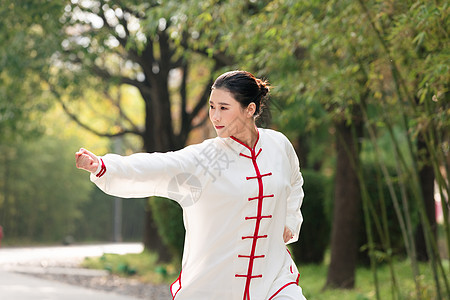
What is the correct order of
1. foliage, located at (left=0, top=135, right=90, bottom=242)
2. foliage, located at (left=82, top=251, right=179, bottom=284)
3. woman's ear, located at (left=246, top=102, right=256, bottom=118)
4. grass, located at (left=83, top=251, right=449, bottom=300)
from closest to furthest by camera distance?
woman's ear, located at (left=246, top=102, right=256, bottom=118) → grass, located at (left=83, top=251, right=449, bottom=300) → foliage, located at (left=82, top=251, right=179, bottom=284) → foliage, located at (left=0, top=135, right=90, bottom=242)

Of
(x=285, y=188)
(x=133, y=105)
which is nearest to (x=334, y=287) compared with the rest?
(x=285, y=188)

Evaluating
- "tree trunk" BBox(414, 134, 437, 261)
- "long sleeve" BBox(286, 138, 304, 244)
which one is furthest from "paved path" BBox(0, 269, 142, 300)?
"long sleeve" BBox(286, 138, 304, 244)

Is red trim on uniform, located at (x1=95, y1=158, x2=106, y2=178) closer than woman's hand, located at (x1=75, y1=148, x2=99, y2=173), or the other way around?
woman's hand, located at (x1=75, y1=148, x2=99, y2=173)

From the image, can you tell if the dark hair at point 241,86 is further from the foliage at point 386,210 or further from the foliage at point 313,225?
the foliage at point 313,225

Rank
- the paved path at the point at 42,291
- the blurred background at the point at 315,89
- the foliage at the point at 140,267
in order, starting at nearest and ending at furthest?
the blurred background at the point at 315,89 < the paved path at the point at 42,291 < the foliage at the point at 140,267

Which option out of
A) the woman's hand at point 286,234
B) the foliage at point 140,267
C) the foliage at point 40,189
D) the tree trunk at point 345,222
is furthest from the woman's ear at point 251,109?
the foliage at point 40,189

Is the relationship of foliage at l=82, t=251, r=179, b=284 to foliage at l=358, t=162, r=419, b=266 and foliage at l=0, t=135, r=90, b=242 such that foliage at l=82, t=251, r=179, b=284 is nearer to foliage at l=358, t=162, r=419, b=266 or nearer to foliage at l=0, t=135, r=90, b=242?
foliage at l=358, t=162, r=419, b=266

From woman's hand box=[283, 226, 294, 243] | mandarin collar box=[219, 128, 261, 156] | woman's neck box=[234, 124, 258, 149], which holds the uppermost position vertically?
woman's neck box=[234, 124, 258, 149]

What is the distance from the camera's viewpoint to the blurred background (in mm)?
5727

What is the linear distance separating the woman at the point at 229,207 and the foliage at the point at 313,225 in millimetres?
9228

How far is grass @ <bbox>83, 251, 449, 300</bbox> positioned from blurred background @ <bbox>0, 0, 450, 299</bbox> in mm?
76

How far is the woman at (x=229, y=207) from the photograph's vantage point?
10.2 ft

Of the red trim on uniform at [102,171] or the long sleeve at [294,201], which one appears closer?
the red trim on uniform at [102,171]

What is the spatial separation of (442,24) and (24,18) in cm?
867
